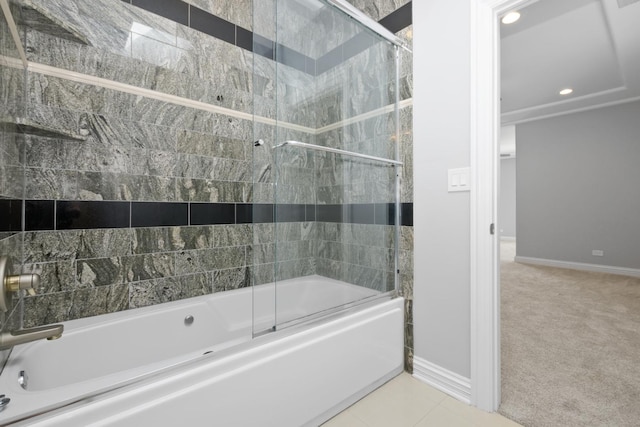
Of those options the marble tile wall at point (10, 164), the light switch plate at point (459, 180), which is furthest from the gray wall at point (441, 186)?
the marble tile wall at point (10, 164)

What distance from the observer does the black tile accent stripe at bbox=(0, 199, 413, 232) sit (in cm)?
130

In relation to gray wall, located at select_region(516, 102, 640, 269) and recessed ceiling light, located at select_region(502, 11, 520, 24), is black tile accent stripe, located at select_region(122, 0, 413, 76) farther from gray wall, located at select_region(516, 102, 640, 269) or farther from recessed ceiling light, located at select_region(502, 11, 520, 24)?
gray wall, located at select_region(516, 102, 640, 269)

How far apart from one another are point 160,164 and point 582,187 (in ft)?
19.1

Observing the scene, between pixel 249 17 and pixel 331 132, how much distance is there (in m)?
1.13

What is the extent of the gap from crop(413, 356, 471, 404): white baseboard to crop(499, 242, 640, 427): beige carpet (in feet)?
0.59

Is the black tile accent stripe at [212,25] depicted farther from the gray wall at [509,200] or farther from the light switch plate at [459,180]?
the gray wall at [509,200]

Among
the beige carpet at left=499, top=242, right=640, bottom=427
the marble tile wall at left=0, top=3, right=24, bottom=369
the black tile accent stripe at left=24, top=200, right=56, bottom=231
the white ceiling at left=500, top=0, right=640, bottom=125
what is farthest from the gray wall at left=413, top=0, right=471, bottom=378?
the black tile accent stripe at left=24, top=200, right=56, bottom=231

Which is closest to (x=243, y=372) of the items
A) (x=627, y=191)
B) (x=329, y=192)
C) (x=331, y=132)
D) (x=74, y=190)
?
(x=329, y=192)

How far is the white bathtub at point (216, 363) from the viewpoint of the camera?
84 centimetres

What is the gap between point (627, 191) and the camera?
4.02 m

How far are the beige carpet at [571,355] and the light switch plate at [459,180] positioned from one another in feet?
3.80

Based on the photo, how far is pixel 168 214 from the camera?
1.69 meters

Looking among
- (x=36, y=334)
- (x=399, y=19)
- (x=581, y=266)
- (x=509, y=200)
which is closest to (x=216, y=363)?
(x=36, y=334)

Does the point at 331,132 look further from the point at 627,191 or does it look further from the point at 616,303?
the point at 627,191
